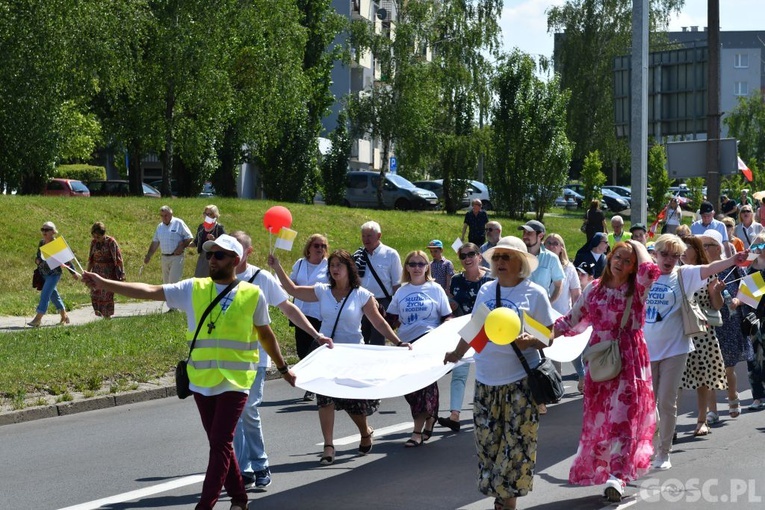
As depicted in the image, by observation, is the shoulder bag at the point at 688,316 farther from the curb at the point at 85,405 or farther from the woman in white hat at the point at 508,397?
the curb at the point at 85,405

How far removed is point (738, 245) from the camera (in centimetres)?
1406

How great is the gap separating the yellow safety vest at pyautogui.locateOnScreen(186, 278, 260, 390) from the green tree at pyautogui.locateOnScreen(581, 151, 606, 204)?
1792 inches

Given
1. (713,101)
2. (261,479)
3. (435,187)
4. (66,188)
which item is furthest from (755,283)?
(435,187)

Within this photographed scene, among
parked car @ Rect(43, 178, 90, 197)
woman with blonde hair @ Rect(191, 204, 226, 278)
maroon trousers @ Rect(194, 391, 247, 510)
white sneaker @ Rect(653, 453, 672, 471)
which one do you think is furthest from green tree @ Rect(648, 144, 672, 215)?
maroon trousers @ Rect(194, 391, 247, 510)

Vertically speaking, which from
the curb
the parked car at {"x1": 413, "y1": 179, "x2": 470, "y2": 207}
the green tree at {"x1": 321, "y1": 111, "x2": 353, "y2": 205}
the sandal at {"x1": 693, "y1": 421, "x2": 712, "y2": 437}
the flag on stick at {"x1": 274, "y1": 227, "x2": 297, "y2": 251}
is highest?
the green tree at {"x1": 321, "y1": 111, "x2": 353, "y2": 205}

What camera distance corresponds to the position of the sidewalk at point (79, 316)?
19.8 metres

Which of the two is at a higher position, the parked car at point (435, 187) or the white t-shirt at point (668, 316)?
the parked car at point (435, 187)

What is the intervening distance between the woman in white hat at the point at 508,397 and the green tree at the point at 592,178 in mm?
44857

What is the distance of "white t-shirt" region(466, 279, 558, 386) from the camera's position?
7543 millimetres

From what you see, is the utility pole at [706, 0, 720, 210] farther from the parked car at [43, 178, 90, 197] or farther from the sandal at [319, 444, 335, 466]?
the parked car at [43, 178, 90, 197]

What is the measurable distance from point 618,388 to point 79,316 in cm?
1475

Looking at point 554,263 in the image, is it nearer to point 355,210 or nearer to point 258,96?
point 355,210

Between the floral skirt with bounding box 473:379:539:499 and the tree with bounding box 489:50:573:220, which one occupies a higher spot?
the tree with bounding box 489:50:573:220

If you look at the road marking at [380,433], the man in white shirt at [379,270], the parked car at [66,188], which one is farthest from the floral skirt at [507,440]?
the parked car at [66,188]
